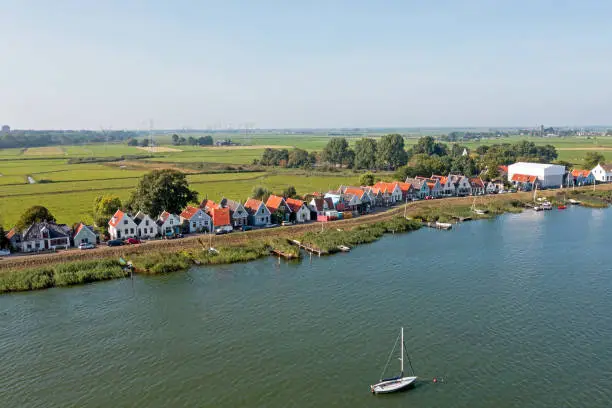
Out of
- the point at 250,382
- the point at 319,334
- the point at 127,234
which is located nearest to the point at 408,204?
the point at 127,234

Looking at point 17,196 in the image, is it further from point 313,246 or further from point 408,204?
point 408,204

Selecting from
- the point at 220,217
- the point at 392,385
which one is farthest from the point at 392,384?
the point at 220,217

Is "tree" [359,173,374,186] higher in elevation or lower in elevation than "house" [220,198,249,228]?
higher

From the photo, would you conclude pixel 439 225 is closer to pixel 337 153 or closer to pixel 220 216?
pixel 220 216

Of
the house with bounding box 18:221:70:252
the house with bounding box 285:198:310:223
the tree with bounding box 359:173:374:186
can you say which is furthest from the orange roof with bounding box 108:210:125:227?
the tree with bounding box 359:173:374:186

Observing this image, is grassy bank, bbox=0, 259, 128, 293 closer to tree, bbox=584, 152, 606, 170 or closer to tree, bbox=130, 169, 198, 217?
tree, bbox=130, 169, 198, 217

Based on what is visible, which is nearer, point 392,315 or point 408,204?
point 392,315

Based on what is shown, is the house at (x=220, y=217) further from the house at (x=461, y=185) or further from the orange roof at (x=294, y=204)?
the house at (x=461, y=185)
